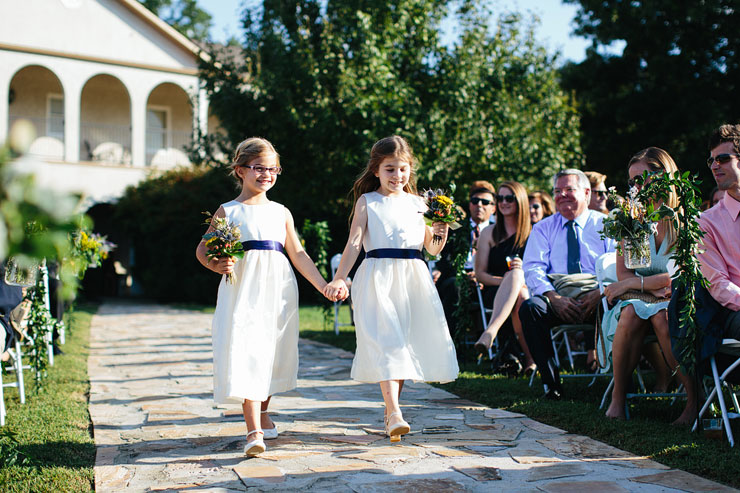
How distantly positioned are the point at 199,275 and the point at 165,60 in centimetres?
880

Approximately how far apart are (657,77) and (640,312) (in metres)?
18.9

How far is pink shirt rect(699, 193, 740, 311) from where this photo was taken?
424 centimetres

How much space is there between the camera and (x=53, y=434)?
4633 mm

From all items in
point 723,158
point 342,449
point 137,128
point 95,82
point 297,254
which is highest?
point 95,82

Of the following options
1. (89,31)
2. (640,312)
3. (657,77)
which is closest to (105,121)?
(89,31)

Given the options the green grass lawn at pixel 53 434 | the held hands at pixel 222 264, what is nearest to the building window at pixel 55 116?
the green grass lawn at pixel 53 434

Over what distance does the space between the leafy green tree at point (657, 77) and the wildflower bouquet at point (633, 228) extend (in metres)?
15.9

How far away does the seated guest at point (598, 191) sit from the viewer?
7.98 meters

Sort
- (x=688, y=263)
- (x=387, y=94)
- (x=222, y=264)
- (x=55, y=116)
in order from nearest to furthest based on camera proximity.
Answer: (x=688, y=263) < (x=222, y=264) < (x=387, y=94) < (x=55, y=116)

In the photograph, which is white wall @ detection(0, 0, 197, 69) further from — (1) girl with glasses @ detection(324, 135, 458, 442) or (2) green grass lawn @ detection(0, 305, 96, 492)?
(1) girl with glasses @ detection(324, 135, 458, 442)

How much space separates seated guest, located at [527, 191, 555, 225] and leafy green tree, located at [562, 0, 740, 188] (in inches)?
485

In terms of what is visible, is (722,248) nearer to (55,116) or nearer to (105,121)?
(55,116)

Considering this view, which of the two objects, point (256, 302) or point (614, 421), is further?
point (614, 421)

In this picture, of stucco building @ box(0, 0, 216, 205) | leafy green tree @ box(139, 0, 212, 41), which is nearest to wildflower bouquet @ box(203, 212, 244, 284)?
stucco building @ box(0, 0, 216, 205)
